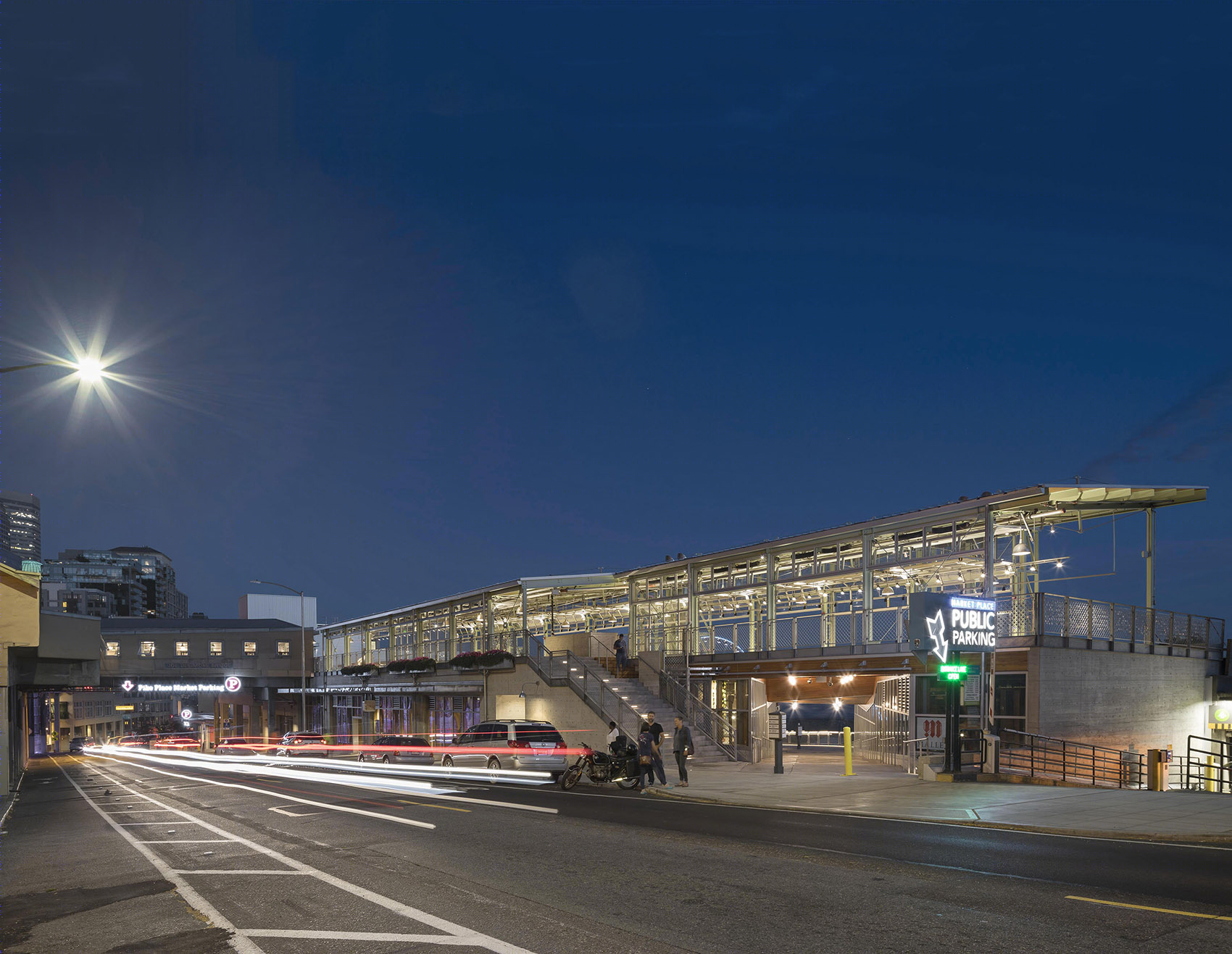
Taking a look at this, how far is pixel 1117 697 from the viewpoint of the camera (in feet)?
91.4

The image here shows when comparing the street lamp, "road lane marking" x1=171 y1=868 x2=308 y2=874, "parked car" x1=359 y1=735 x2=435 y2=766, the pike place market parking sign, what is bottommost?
"parked car" x1=359 y1=735 x2=435 y2=766

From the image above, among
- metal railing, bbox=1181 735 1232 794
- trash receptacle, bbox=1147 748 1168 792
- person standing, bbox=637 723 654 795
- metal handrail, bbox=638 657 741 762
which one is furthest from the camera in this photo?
metal handrail, bbox=638 657 741 762

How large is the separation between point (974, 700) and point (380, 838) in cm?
1657

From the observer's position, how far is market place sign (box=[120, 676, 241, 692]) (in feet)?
243

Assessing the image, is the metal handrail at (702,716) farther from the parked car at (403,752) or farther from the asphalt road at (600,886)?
the asphalt road at (600,886)

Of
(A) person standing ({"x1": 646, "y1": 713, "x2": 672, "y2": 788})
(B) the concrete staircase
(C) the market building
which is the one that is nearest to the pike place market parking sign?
(C) the market building

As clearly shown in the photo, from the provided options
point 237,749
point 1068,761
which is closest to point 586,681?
point 1068,761

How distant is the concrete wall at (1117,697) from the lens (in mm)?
25625


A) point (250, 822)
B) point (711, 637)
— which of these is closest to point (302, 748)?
point (711, 637)

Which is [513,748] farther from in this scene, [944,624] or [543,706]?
[944,624]

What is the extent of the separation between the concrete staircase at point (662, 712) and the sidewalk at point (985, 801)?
180 inches

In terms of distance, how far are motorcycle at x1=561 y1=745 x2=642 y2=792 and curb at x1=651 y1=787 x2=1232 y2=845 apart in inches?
189

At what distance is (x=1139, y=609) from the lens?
29.9 meters

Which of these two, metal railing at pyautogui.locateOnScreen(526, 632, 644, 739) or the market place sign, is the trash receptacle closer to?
metal railing at pyautogui.locateOnScreen(526, 632, 644, 739)
